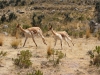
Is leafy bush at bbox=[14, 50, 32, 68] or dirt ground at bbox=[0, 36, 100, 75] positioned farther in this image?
leafy bush at bbox=[14, 50, 32, 68]

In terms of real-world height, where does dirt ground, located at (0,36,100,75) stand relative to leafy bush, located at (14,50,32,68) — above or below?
below

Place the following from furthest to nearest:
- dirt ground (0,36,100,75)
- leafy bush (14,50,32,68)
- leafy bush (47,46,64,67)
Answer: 1. leafy bush (47,46,64,67)
2. leafy bush (14,50,32,68)
3. dirt ground (0,36,100,75)

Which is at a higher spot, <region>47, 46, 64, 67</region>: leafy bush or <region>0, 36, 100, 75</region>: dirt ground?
<region>47, 46, 64, 67</region>: leafy bush

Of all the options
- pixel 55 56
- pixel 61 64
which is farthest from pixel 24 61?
pixel 55 56

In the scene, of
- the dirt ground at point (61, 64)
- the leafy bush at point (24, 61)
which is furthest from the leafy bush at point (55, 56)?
the leafy bush at point (24, 61)

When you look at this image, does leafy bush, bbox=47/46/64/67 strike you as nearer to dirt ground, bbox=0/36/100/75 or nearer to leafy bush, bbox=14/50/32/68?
dirt ground, bbox=0/36/100/75

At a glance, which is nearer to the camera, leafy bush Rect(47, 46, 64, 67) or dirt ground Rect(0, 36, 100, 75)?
dirt ground Rect(0, 36, 100, 75)

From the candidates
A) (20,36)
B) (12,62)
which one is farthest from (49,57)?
(20,36)

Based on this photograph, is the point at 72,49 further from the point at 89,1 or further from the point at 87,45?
the point at 89,1

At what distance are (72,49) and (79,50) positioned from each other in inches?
16.5

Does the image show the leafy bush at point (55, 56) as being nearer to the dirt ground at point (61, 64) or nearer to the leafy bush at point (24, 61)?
the dirt ground at point (61, 64)

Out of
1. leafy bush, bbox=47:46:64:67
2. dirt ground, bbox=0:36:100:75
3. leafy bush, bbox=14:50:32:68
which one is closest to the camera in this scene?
dirt ground, bbox=0:36:100:75

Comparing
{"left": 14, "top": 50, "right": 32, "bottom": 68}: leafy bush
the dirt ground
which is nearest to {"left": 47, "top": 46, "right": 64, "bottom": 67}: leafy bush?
the dirt ground

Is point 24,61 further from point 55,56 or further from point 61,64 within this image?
point 55,56
